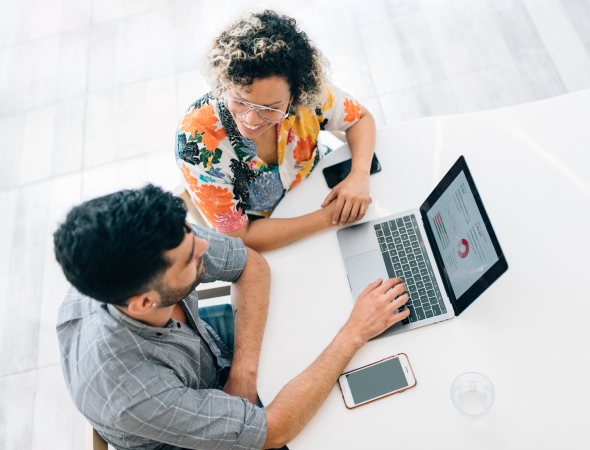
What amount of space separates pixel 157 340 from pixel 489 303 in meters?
0.87

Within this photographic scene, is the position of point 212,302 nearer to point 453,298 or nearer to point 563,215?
point 453,298

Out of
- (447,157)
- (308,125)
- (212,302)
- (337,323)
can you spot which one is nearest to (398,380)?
(337,323)

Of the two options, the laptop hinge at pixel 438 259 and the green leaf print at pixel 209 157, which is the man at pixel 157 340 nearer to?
the laptop hinge at pixel 438 259

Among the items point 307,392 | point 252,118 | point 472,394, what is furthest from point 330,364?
point 252,118

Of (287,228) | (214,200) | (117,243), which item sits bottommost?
(287,228)

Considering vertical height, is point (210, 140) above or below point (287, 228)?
above

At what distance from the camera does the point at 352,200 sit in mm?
1317

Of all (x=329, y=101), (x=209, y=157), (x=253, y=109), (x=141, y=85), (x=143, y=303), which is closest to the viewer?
(x=143, y=303)

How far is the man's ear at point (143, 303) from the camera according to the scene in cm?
97

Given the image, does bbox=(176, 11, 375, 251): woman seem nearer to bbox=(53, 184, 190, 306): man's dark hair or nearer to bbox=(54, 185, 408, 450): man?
bbox=(54, 185, 408, 450): man

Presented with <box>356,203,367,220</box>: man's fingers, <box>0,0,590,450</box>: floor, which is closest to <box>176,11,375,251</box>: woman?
<box>356,203,367,220</box>: man's fingers

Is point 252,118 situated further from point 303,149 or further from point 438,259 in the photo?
point 438,259

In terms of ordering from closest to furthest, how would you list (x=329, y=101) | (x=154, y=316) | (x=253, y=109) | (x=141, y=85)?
(x=154, y=316) < (x=253, y=109) < (x=329, y=101) < (x=141, y=85)

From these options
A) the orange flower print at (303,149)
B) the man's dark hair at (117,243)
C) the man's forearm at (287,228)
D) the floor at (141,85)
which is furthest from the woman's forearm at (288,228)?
the floor at (141,85)
